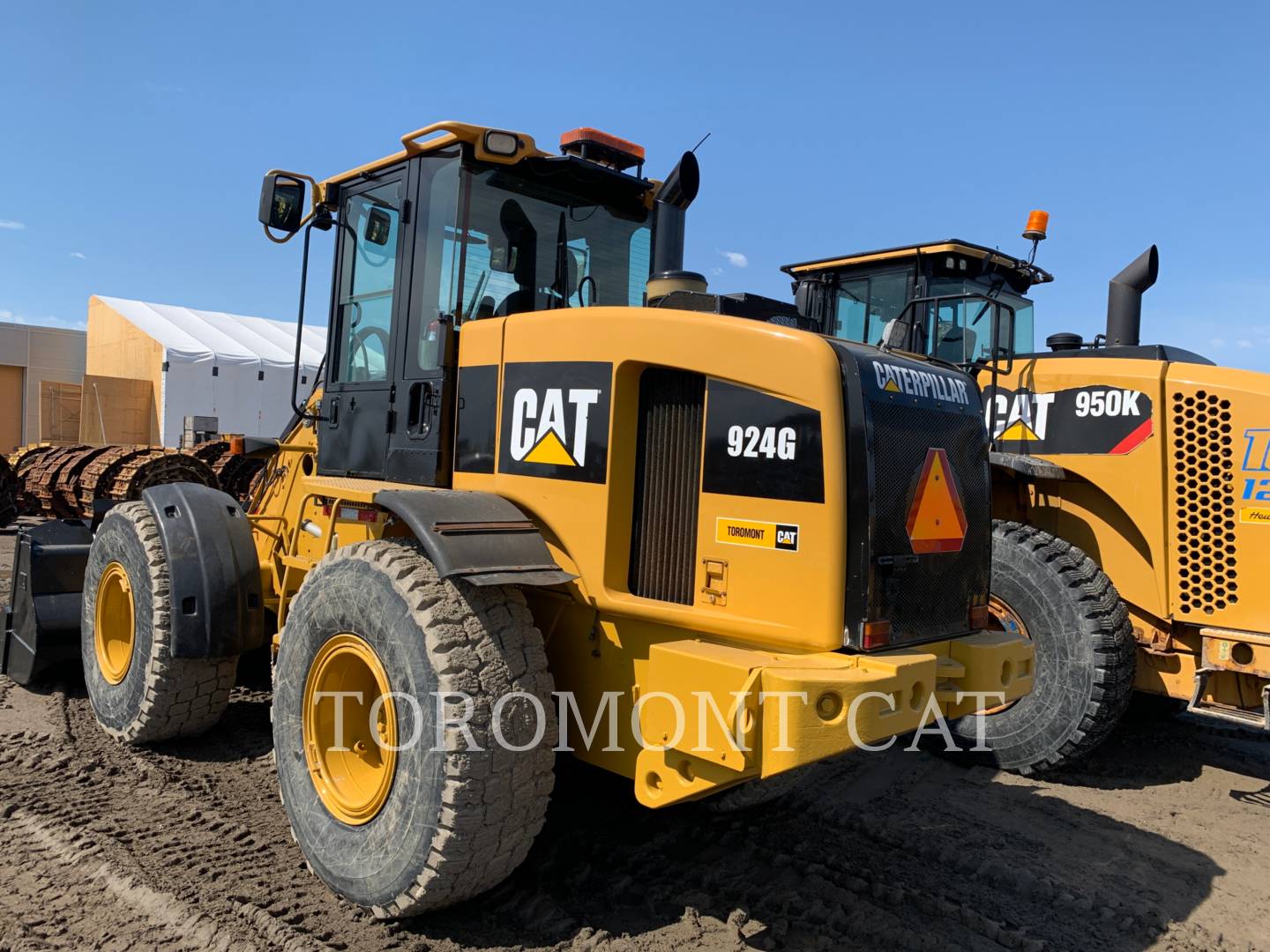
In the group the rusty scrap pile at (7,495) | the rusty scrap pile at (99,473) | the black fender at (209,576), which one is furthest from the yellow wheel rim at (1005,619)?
the rusty scrap pile at (7,495)

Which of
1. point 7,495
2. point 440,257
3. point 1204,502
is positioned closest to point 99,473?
point 7,495

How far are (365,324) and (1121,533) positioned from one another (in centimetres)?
425

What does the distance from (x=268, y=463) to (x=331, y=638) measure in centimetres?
221

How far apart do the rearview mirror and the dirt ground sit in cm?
256

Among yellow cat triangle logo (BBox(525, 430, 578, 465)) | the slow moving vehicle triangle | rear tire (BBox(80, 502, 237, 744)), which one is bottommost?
rear tire (BBox(80, 502, 237, 744))

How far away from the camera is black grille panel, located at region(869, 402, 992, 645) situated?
9.93 ft

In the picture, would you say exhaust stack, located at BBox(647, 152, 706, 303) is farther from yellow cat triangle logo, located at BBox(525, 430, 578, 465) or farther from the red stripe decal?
the red stripe decal

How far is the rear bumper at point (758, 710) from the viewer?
267 cm

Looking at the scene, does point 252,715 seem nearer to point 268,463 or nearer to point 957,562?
point 268,463

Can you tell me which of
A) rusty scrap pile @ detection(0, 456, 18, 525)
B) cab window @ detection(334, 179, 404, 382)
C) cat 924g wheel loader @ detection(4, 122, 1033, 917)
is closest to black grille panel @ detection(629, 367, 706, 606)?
cat 924g wheel loader @ detection(4, 122, 1033, 917)

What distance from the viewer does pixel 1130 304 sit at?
6.06 metres

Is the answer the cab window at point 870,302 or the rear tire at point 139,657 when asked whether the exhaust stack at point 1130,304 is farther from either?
the rear tire at point 139,657

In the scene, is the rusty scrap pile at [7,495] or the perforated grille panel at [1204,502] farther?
the rusty scrap pile at [7,495]

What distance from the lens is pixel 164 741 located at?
476 centimetres
